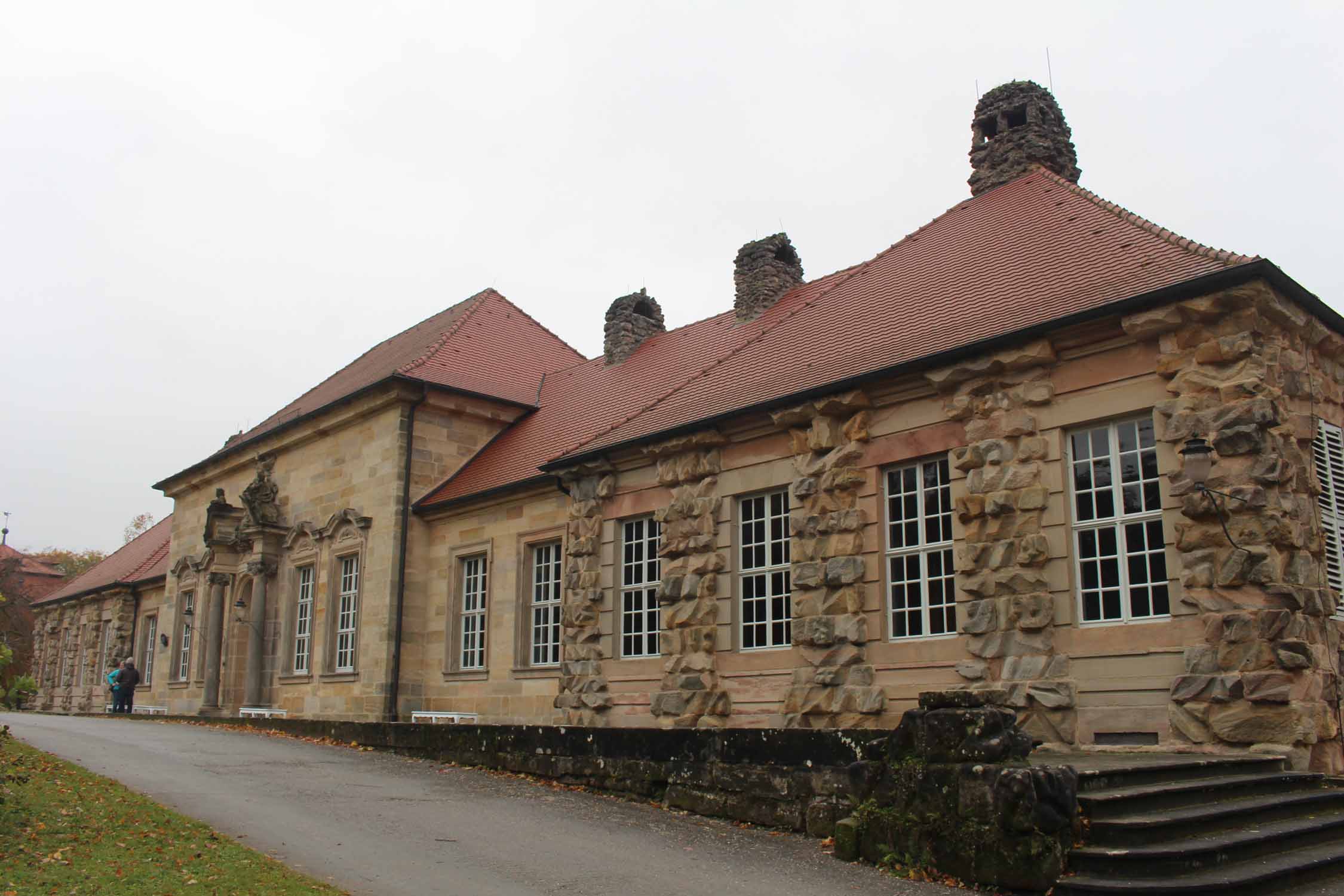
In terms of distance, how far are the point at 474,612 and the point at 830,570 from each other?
9.85 m

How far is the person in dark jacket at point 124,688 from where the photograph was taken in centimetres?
3078

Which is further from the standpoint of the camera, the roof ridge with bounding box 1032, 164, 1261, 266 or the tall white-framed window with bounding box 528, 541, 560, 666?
the tall white-framed window with bounding box 528, 541, 560, 666

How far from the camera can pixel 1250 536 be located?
10.6 meters

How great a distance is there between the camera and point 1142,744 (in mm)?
10883

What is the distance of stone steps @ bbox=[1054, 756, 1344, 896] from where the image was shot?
294 inches

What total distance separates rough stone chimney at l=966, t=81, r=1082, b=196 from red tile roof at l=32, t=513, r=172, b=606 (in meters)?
27.8

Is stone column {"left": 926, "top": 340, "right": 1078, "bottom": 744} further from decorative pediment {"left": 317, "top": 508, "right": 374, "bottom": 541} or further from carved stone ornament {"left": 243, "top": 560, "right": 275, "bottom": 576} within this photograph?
carved stone ornament {"left": 243, "top": 560, "right": 275, "bottom": 576}

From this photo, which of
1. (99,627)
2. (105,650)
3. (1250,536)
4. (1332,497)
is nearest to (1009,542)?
(1250,536)

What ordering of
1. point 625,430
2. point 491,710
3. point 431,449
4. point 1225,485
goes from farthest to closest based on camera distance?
point 431,449, point 491,710, point 625,430, point 1225,485


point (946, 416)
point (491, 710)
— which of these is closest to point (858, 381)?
point (946, 416)

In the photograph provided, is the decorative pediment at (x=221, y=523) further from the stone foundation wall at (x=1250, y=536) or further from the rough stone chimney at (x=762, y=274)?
the stone foundation wall at (x=1250, y=536)

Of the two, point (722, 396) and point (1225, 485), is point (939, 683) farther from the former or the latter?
point (722, 396)

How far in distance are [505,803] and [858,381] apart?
6370mm

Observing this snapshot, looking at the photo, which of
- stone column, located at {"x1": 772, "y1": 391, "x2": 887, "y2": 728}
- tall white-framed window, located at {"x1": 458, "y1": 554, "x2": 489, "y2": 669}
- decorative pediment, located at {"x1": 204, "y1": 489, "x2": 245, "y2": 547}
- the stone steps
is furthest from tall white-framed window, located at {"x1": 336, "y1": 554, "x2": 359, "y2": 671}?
the stone steps
